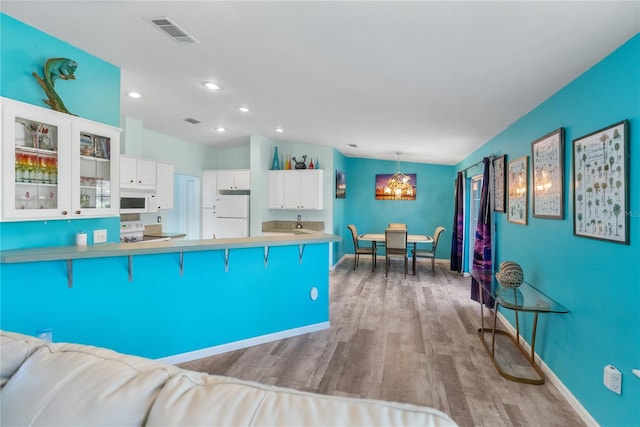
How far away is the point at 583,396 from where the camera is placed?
87.1 inches

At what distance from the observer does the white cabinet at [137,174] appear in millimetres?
4379

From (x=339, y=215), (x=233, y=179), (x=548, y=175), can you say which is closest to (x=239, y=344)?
(x=548, y=175)

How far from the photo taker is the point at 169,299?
280cm

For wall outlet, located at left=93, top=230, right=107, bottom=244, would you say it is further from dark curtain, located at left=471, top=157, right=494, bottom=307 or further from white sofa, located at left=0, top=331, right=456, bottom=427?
dark curtain, located at left=471, top=157, right=494, bottom=307

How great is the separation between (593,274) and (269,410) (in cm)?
242

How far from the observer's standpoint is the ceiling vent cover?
83.7 inches

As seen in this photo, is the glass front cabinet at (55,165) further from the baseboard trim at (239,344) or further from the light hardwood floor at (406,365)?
the light hardwood floor at (406,365)

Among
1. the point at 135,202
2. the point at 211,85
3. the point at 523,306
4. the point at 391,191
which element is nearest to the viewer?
the point at 523,306

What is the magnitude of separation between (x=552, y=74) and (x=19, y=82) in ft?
12.3

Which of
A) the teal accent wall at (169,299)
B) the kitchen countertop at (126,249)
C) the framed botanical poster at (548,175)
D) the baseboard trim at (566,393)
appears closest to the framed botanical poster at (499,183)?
the framed botanical poster at (548,175)

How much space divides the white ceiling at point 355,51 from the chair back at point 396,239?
268cm

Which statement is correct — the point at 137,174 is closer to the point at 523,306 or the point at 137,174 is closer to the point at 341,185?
the point at 341,185

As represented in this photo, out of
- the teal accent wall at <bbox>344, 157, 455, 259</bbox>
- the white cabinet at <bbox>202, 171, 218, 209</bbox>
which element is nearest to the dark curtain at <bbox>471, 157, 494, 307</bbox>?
the teal accent wall at <bbox>344, 157, 455, 259</bbox>

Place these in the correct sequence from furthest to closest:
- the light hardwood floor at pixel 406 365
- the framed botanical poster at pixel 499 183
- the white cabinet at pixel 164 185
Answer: the white cabinet at pixel 164 185 → the framed botanical poster at pixel 499 183 → the light hardwood floor at pixel 406 365
